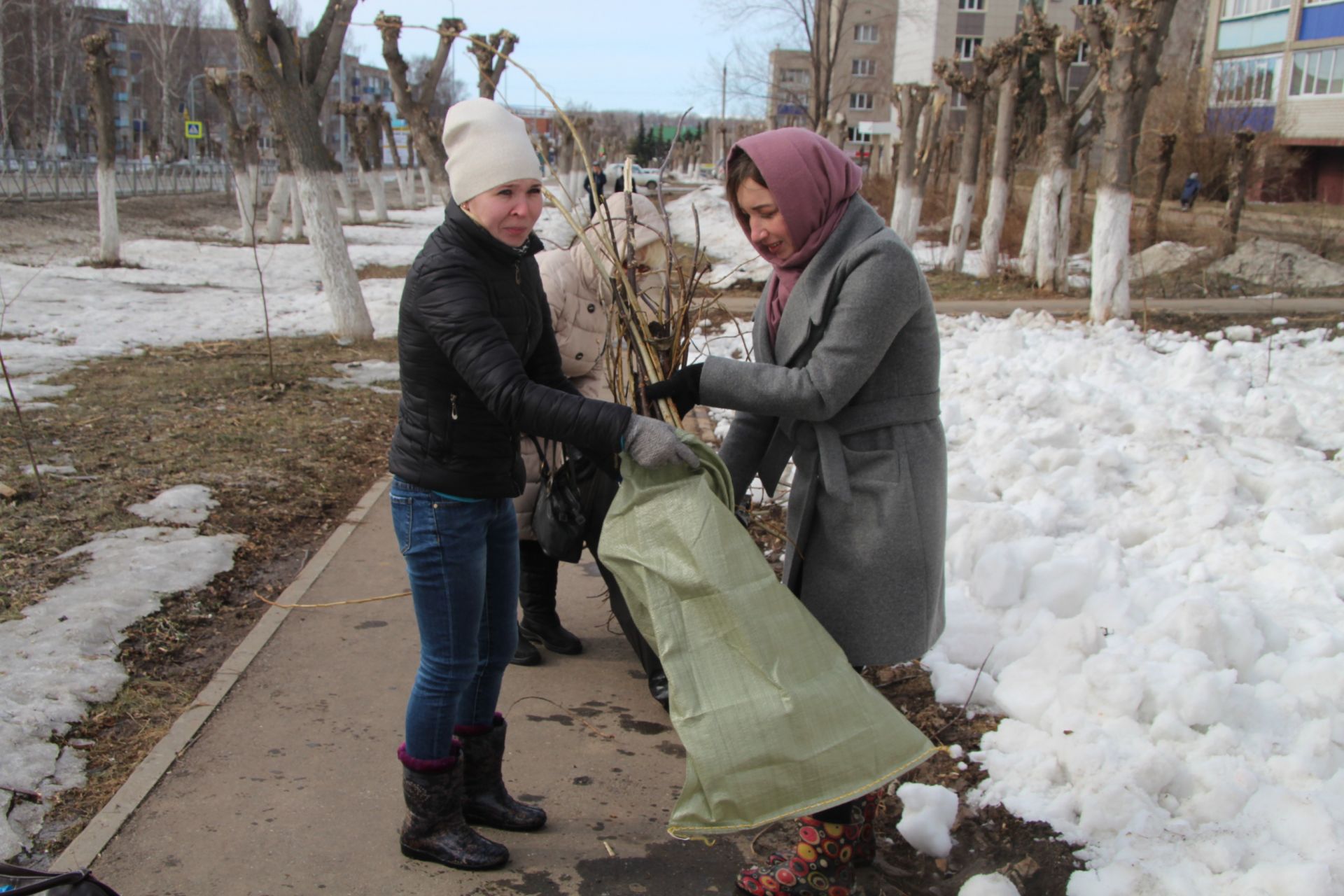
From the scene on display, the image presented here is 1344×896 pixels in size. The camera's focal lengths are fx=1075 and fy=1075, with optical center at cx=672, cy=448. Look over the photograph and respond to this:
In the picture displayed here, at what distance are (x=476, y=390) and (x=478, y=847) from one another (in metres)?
1.12

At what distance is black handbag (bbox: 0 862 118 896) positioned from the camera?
5.42 feet

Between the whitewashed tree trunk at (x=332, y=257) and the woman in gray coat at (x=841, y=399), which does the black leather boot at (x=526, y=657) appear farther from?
the whitewashed tree trunk at (x=332, y=257)

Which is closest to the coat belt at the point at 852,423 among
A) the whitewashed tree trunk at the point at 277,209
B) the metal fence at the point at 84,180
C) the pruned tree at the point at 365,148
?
the whitewashed tree trunk at the point at 277,209

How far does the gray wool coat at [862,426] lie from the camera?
2.15 meters

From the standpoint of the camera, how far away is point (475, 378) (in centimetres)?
215

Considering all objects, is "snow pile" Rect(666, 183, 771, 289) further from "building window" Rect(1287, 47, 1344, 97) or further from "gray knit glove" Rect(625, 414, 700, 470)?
"building window" Rect(1287, 47, 1344, 97)

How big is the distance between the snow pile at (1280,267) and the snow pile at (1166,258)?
0.47 m

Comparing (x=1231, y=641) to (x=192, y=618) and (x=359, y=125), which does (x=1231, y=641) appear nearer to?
(x=192, y=618)

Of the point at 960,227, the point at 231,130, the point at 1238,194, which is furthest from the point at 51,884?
the point at 231,130

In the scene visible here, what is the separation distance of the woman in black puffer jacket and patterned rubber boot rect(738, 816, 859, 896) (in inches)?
26.2

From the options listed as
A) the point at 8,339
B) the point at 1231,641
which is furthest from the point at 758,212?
the point at 8,339

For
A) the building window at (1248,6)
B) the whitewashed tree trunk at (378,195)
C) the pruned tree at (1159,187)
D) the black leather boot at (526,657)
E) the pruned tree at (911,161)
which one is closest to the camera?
the black leather boot at (526,657)

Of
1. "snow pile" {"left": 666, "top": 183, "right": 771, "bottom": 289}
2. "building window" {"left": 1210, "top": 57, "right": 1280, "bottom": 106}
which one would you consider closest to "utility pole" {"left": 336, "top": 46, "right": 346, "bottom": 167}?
"snow pile" {"left": 666, "top": 183, "right": 771, "bottom": 289}

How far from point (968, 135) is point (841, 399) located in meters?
16.2
